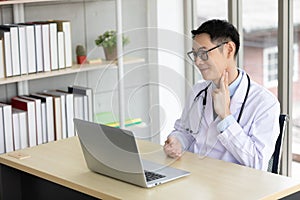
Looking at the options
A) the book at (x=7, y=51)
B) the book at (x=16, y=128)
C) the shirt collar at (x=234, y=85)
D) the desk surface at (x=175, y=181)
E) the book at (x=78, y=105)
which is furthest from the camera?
the book at (x=78, y=105)

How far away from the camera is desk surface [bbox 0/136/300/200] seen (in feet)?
7.54

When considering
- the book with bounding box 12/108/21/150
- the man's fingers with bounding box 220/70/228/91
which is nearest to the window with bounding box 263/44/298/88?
the man's fingers with bounding box 220/70/228/91

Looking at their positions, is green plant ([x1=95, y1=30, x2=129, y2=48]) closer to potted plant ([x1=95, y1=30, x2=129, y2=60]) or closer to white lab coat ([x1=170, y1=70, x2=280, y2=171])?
potted plant ([x1=95, y1=30, x2=129, y2=60])

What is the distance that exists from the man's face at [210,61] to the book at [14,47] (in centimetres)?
138

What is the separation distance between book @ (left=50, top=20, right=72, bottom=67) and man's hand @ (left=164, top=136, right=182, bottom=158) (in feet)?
4.63

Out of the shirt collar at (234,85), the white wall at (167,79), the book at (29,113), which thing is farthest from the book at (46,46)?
the shirt collar at (234,85)

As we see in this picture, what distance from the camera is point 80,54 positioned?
4102mm

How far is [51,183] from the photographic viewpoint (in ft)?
8.94

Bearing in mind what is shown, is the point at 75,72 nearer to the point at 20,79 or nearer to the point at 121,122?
the point at 20,79

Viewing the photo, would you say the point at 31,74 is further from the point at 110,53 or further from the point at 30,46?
the point at 110,53

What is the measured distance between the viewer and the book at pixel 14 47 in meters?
3.70

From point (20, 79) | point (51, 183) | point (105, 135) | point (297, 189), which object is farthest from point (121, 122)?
point (20, 79)

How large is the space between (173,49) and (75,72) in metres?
1.69

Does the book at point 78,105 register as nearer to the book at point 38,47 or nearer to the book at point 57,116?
the book at point 57,116
